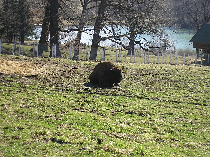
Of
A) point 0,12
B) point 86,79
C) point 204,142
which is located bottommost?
point 204,142

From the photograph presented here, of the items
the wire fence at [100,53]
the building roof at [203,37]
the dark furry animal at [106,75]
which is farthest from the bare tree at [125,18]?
the dark furry animal at [106,75]

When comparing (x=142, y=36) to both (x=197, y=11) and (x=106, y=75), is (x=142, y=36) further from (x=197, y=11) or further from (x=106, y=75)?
(x=106, y=75)

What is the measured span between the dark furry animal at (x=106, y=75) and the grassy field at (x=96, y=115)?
37cm

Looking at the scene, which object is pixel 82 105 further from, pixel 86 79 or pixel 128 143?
pixel 86 79

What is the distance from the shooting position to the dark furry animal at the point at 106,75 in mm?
16594

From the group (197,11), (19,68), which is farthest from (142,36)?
(19,68)

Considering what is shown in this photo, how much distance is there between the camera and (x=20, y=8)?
145 feet

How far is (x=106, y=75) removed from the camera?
54.4 feet

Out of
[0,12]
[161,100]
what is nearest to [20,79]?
[161,100]

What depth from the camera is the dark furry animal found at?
54.4 ft

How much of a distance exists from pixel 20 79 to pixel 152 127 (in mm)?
7057

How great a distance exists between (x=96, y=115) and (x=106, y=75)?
5.01m

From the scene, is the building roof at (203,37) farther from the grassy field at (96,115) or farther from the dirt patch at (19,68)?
the dirt patch at (19,68)

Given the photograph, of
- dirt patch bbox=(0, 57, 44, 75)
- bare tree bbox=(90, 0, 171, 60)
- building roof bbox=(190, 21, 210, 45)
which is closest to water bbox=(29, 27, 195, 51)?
bare tree bbox=(90, 0, 171, 60)
